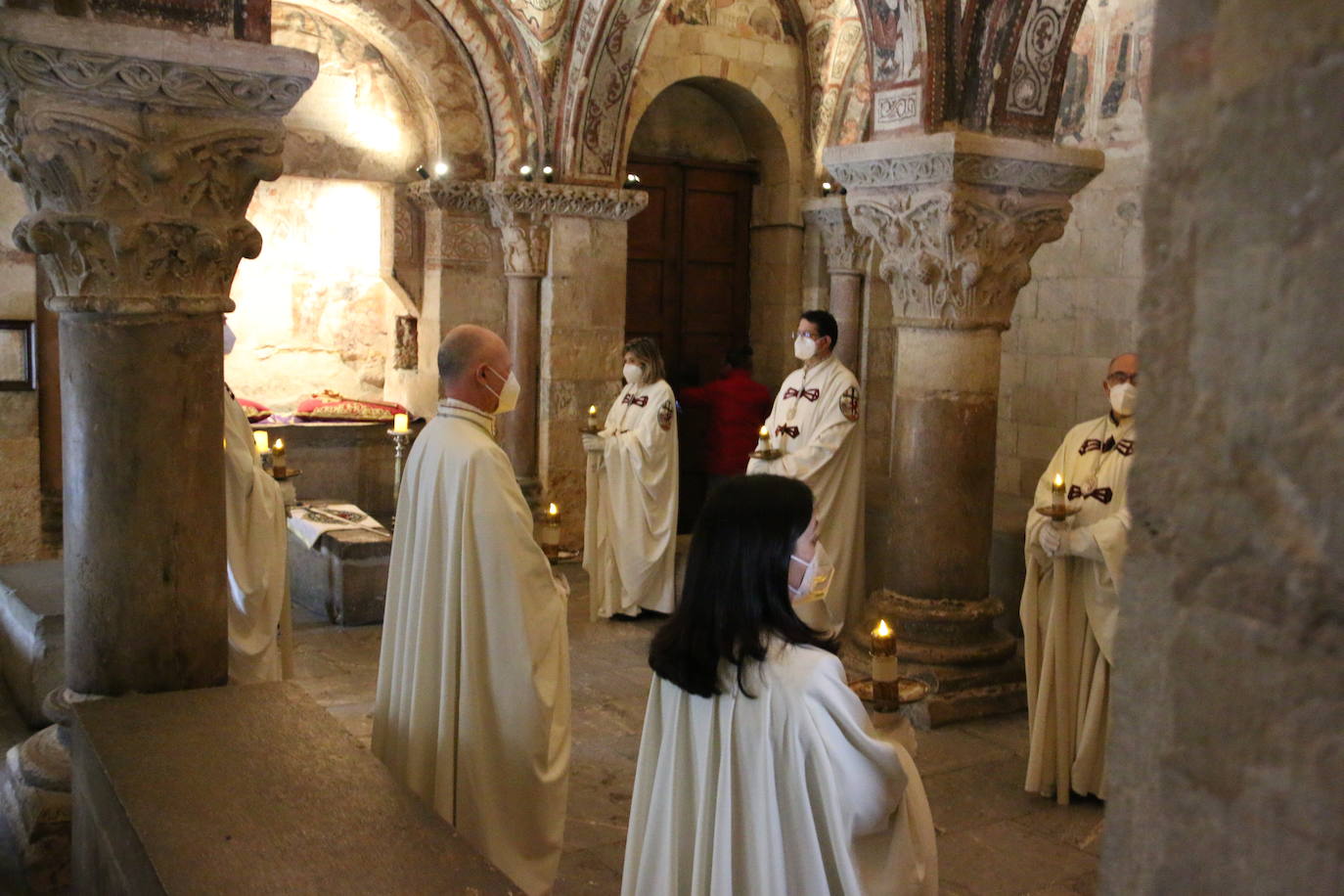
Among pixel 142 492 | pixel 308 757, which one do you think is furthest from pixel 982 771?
pixel 142 492

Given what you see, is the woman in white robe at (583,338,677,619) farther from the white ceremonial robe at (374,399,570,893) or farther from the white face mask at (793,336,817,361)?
the white ceremonial robe at (374,399,570,893)

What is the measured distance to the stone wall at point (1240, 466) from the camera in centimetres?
82

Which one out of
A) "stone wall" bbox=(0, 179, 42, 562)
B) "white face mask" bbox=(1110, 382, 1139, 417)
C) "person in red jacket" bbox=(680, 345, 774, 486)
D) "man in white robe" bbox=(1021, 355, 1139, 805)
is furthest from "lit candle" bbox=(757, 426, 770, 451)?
"stone wall" bbox=(0, 179, 42, 562)

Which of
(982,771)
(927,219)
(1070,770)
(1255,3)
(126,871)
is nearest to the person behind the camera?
(1255,3)

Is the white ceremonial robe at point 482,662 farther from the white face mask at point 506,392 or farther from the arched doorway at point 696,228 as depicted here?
the arched doorway at point 696,228

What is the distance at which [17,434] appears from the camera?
305 inches

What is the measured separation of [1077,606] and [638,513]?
3526 millimetres

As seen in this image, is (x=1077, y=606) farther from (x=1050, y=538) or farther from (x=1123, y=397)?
(x=1123, y=397)

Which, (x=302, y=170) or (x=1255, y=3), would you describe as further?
(x=302, y=170)

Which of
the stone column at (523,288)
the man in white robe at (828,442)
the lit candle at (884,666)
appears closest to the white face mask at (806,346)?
the man in white robe at (828,442)

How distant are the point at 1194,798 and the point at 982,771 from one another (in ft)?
14.0

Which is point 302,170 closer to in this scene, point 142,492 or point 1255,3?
point 142,492

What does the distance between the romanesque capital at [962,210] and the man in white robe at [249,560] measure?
3042 mm

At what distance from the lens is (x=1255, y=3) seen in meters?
0.85
